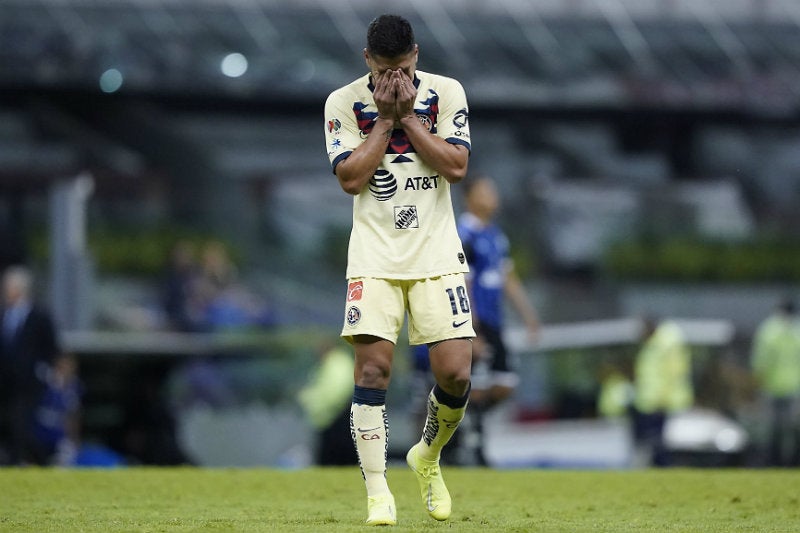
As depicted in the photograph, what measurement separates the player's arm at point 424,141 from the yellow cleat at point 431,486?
1316 mm

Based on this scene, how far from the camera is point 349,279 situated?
665 cm

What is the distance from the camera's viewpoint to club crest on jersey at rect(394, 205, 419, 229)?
662 cm

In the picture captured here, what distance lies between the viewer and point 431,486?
22.5 feet

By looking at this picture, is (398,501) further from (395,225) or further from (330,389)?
(330,389)

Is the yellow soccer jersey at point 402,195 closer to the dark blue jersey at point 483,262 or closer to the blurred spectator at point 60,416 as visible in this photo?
the dark blue jersey at point 483,262

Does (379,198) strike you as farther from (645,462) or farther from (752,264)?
(752,264)

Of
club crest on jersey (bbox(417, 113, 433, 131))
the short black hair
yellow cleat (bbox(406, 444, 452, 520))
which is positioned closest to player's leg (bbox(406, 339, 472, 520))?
yellow cleat (bbox(406, 444, 452, 520))

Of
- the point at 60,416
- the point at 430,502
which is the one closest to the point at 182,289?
the point at 60,416

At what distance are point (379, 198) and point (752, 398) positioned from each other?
15.6m

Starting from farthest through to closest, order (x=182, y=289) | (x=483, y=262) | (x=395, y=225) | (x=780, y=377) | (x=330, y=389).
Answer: (x=182, y=289) → (x=780, y=377) → (x=330, y=389) → (x=483, y=262) → (x=395, y=225)

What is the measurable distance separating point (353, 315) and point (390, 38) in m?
1.20

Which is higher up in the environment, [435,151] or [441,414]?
[435,151]

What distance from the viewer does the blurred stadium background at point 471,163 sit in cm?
2405

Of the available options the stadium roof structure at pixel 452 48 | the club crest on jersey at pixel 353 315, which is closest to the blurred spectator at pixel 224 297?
the stadium roof structure at pixel 452 48
